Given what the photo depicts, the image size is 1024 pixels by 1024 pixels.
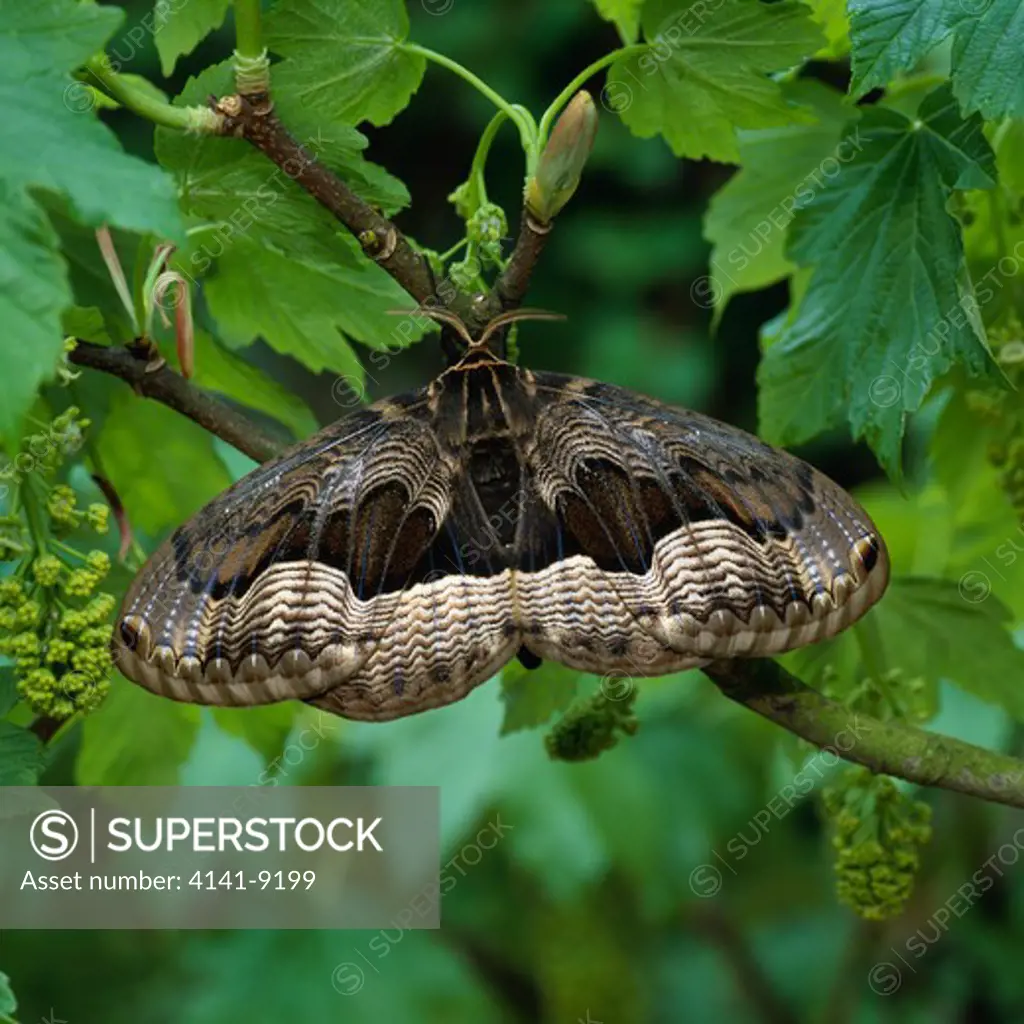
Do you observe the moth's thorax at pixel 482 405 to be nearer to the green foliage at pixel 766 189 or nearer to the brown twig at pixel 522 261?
the brown twig at pixel 522 261

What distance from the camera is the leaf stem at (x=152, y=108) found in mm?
1021

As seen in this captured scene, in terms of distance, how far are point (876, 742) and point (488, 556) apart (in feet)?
1.03

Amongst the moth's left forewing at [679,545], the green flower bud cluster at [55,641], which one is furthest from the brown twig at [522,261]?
the green flower bud cluster at [55,641]

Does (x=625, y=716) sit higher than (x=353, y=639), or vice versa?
(x=353, y=639)

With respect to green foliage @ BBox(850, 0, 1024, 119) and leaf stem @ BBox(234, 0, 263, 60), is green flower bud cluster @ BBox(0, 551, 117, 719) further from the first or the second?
green foliage @ BBox(850, 0, 1024, 119)

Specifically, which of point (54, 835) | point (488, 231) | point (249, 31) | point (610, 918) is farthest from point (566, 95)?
point (610, 918)

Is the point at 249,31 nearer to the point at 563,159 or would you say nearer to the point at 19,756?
the point at 563,159

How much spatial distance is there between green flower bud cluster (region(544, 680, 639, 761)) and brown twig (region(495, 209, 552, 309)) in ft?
1.10

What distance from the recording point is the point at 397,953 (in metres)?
2.80

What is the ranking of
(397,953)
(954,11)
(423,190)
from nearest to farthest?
(954,11) < (397,953) < (423,190)

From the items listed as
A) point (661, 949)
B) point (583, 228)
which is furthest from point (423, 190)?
point (661, 949)

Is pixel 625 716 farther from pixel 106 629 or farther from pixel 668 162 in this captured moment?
pixel 668 162

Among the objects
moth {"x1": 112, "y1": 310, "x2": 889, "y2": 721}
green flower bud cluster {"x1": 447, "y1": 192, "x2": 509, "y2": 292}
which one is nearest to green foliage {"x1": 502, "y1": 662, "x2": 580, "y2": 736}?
moth {"x1": 112, "y1": 310, "x2": 889, "y2": 721}

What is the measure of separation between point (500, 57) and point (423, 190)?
2.81 ft
